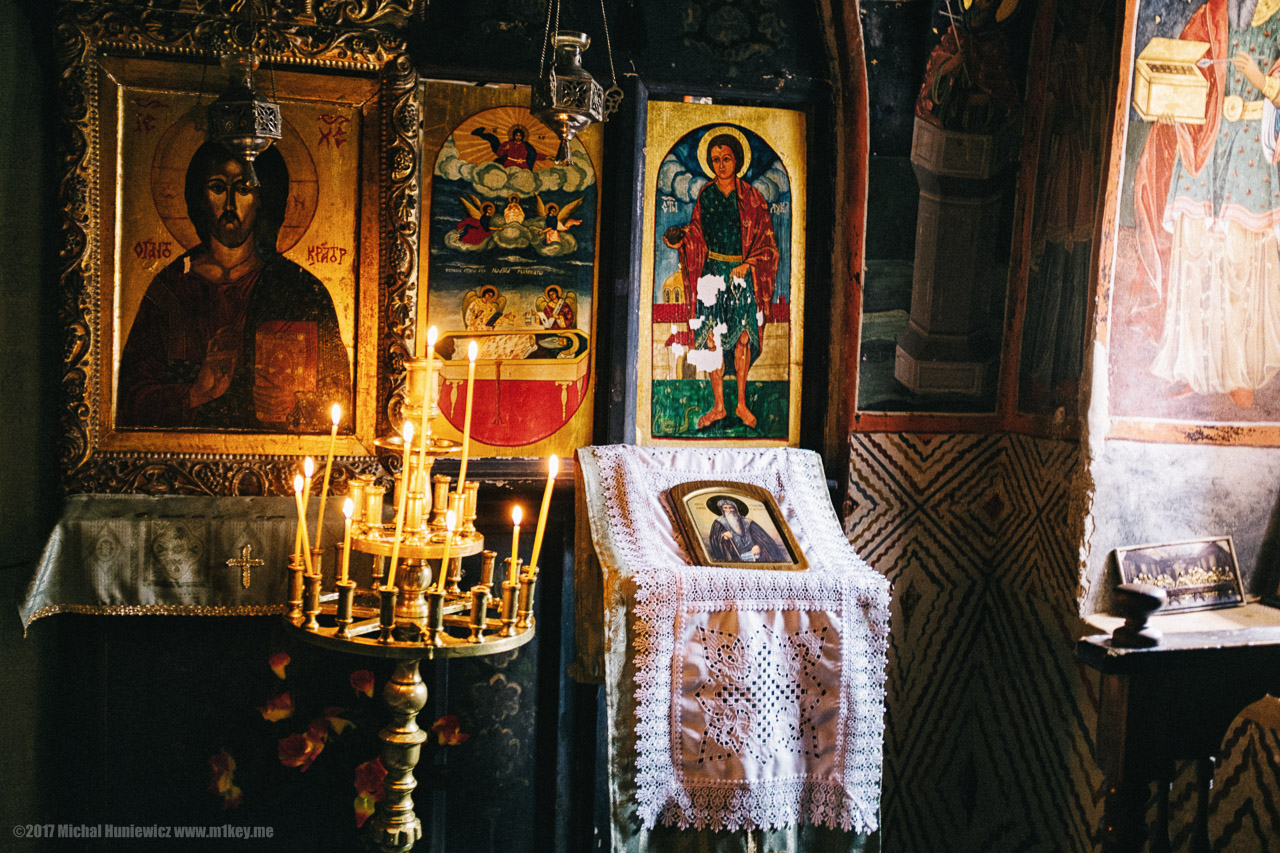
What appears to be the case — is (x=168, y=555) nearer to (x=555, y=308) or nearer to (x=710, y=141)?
(x=555, y=308)

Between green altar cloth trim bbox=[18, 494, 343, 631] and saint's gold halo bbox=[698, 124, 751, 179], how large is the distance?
1837mm

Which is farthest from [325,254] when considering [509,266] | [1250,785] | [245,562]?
[1250,785]

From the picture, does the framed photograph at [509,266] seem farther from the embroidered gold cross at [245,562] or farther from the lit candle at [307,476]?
the embroidered gold cross at [245,562]

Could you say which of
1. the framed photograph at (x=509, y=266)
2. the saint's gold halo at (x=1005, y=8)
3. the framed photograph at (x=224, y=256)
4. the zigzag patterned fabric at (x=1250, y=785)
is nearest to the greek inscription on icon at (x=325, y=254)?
the framed photograph at (x=224, y=256)

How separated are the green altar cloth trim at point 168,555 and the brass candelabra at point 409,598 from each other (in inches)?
16.3

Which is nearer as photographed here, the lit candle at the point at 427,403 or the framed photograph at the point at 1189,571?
the lit candle at the point at 427,403

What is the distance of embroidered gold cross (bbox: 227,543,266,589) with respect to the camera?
124 inches

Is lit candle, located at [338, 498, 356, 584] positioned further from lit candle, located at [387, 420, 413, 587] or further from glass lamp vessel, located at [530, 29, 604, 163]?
glass lamp vessel, located at [530, 29, 604, 163]

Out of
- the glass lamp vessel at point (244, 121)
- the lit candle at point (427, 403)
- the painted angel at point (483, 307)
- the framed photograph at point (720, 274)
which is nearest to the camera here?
the lit candle at point (427, 403)

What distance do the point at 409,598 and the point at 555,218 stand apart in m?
1.50

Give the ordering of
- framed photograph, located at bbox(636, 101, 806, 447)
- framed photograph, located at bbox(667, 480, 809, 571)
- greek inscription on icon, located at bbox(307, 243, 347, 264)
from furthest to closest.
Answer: framed photograph, located at bbox(636, 101, 806, 447) → greek inscription on icon, located at bbox(307, 243, 347, 264) → framed photograph, located at bbox(667, 480, 809, 571)

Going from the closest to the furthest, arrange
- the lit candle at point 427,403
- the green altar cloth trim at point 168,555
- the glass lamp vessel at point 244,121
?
the lit candle at point 427,403 < the glass lamp vessel at point 244,121 < the green altar cloth trim at point 168,555

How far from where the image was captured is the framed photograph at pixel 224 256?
312 cm

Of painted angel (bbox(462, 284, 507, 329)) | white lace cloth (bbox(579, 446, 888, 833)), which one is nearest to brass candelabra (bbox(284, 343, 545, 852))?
white lace cloth (bbox(579, 446, 888, 833))
